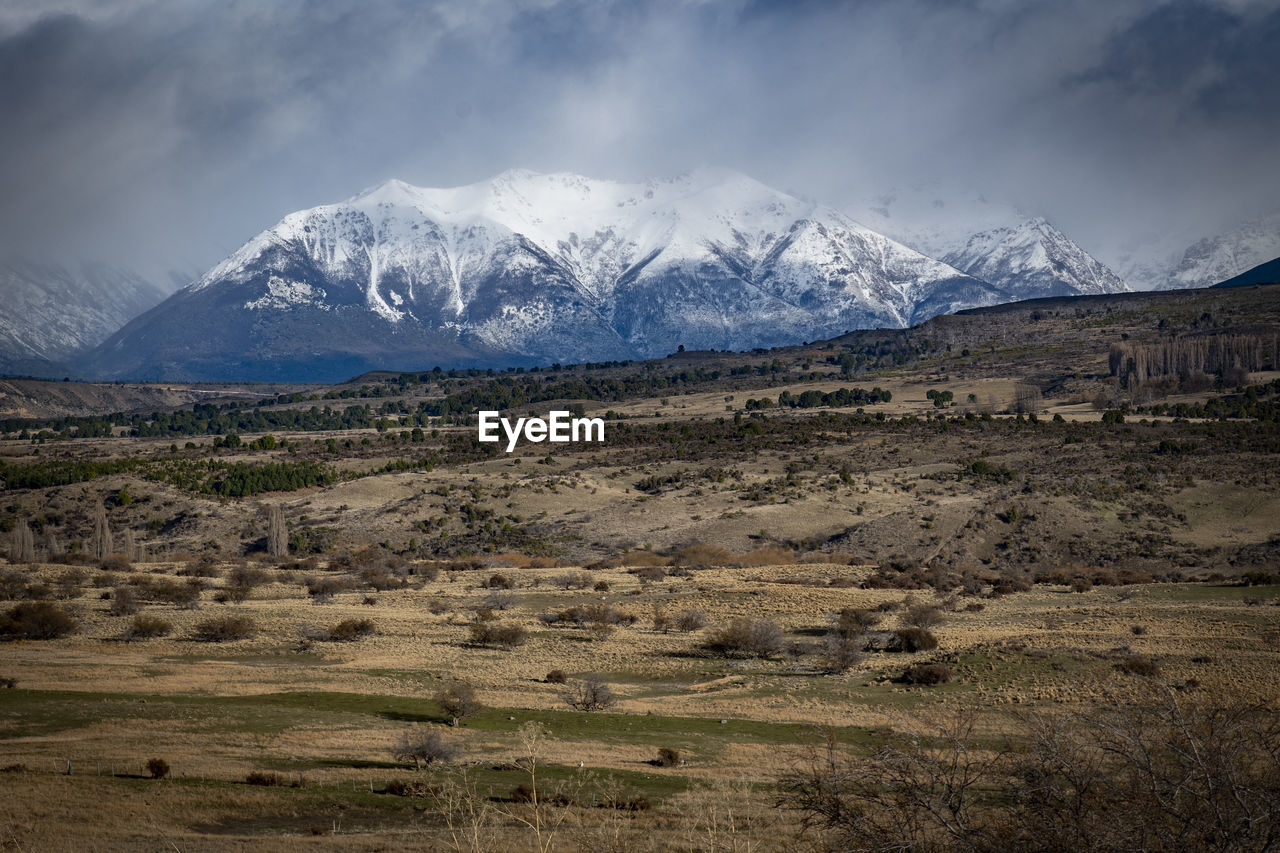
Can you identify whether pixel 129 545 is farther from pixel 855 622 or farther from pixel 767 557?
pixel 855 622

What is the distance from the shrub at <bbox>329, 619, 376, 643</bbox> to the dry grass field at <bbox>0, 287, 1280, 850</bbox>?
11 centimetres

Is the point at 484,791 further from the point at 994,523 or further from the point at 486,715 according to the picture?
the point at 994,523

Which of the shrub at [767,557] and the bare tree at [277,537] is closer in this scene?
the shrub at [767,557]

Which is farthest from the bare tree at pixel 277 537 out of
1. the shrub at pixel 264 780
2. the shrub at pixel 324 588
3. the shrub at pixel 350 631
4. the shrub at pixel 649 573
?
the shrub at pixel 264 780

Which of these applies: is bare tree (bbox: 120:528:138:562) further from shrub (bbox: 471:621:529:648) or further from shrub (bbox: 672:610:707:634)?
shrub (bbox: 672:610:707:634)

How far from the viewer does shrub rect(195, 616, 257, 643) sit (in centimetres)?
4056

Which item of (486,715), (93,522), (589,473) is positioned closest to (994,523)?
(589,473)

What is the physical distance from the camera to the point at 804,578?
60.1 m

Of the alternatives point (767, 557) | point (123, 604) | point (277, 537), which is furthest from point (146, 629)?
point (767, 557)

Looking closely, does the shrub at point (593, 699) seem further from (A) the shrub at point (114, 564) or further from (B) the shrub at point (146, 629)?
(A) the shrub at point (114, 564)

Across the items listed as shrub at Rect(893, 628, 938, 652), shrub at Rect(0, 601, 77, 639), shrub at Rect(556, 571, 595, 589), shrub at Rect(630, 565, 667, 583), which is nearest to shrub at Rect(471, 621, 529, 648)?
shrub at Rect(893, 628, 938, 652)

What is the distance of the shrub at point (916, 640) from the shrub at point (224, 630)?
81.7 feet

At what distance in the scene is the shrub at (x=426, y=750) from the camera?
912 inches

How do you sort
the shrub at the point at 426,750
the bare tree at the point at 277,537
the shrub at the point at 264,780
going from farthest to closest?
the bare tree at the point at 277,537 → the shrub at the point at 426,750 → the shrub at the point at 264,780
